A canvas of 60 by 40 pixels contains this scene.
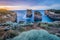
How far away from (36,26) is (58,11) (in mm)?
385

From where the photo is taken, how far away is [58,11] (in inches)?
70.7

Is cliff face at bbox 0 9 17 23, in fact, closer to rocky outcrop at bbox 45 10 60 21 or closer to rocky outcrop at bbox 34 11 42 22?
rocky outcrop at bbox 34 11 42 22

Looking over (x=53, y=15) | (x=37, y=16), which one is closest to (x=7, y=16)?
(x=37, y=16)

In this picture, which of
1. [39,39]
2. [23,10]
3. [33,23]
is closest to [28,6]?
[23,10]

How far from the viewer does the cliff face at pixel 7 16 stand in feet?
5.83

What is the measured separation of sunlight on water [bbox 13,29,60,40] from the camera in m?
1.69

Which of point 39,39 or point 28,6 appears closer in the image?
point 39,39

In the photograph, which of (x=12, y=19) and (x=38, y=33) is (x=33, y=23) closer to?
(x=38, y=33)

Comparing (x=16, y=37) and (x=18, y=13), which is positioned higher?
(x=18, y=13)

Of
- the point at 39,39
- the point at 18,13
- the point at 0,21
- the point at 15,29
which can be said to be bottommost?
the point at 39,39

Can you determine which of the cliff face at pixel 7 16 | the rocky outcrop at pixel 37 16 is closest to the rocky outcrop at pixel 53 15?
the rocky outcrop at pixel 37 16

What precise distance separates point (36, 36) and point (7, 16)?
502 mm

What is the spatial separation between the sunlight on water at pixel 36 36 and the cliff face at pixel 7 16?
26cm

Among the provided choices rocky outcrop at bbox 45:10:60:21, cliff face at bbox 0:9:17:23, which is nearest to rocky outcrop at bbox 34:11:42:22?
rocky outcrop at bbox 45:10:60:21
